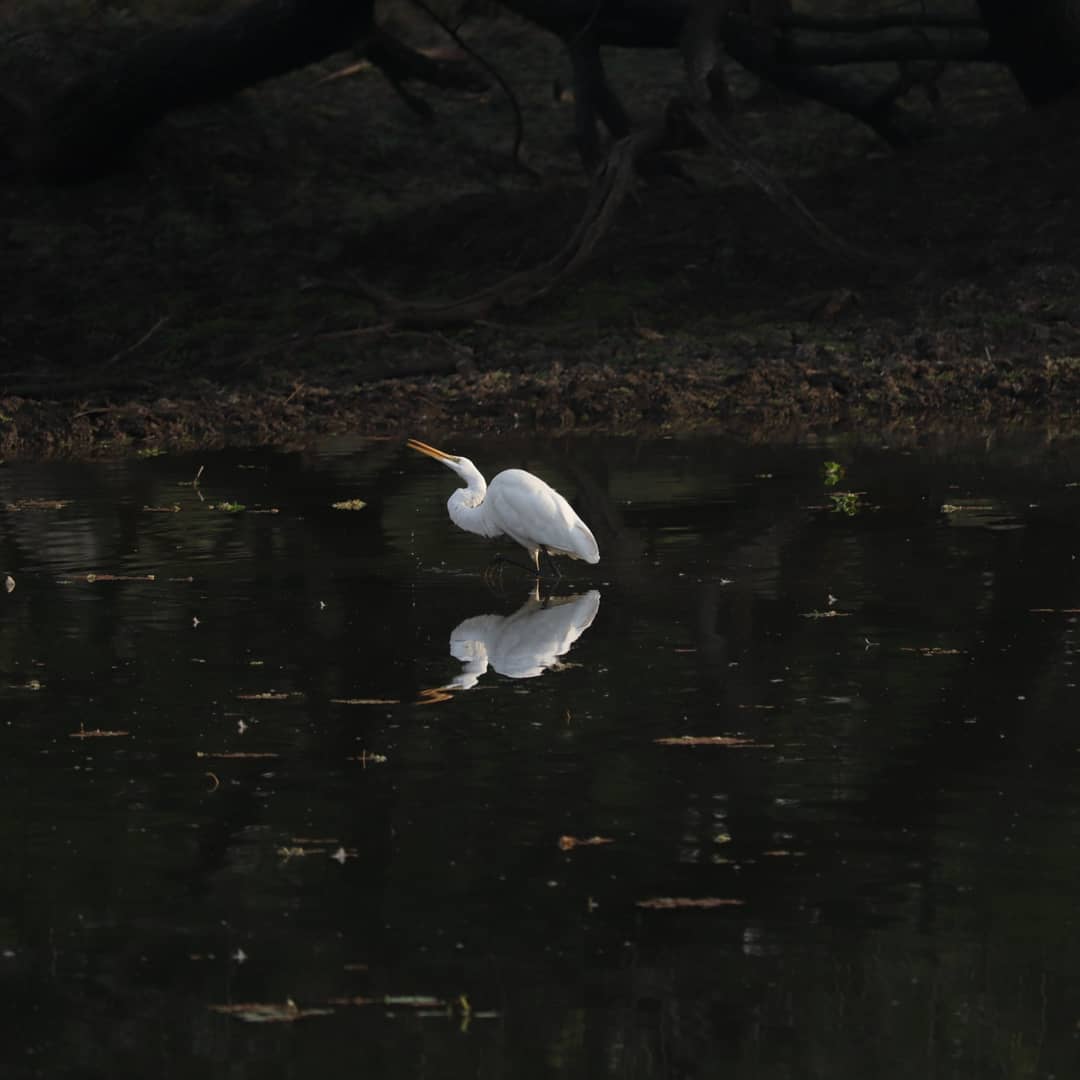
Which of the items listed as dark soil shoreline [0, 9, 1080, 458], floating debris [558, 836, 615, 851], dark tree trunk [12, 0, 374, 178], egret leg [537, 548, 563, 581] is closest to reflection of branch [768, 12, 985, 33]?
dark soil shoreline [0, 9, 1080, 458]

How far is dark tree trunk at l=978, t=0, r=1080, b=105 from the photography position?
92.6 ft

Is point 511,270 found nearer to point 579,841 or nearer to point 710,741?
point 710,741

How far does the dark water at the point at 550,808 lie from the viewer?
5.89 meters

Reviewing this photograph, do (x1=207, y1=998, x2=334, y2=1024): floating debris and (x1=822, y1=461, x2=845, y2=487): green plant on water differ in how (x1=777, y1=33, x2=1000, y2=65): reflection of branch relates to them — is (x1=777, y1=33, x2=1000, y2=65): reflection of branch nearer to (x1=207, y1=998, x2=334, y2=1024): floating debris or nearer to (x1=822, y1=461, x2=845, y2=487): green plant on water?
(x1=822, y1=461, x2=845, y2=487): green plant on water

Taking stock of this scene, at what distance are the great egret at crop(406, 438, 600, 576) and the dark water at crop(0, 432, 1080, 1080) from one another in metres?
0.28

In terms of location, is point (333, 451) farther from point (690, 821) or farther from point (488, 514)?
point (690, 821)

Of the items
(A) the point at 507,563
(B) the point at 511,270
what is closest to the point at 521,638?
(A) the point at 507,563

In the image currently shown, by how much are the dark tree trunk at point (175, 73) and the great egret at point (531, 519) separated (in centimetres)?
1638

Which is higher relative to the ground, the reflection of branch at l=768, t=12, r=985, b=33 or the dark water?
the dark water

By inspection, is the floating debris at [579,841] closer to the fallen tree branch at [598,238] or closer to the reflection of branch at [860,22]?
the fallen tree branch at [598,238]

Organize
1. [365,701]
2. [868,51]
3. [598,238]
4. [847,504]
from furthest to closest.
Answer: [868,51] → [598,238] → [847,504] → [365,701]

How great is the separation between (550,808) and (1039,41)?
22740 mm

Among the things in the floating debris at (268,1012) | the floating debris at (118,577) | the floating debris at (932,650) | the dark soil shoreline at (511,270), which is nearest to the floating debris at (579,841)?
the floating debris at (268,1012)

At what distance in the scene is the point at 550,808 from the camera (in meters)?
7.84
